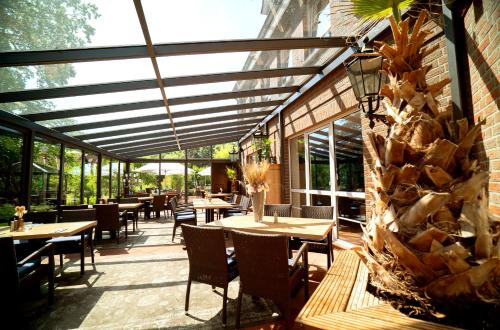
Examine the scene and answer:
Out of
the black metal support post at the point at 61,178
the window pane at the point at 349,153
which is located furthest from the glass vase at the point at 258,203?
the black metal support post at the point at 61,178

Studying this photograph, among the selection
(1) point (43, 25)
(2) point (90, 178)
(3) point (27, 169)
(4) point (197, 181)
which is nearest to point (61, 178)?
(3) point (27, 169)

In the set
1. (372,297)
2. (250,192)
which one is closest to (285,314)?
(372,297)

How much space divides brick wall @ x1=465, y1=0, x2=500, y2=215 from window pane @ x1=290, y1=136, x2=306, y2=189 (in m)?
3.60

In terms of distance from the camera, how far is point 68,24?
261 cm

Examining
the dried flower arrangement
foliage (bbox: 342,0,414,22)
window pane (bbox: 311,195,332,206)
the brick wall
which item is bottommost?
window pane (bbox: 311,195,332,206)

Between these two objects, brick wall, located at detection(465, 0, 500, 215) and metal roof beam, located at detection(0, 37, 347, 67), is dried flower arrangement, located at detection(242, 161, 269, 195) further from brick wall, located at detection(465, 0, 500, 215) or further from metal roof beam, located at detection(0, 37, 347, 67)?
brick wall, located at detection(465, 0, 500, 215)

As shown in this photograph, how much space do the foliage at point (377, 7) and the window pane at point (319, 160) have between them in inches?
115

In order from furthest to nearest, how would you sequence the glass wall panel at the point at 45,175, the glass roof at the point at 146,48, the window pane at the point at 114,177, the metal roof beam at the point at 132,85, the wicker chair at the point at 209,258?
the window pane at the point at 114,177, the glass wall panel at the point at 45,175, the metal roof beam at the point at 132,85, the glass roof at the point at 146,48, the wicker chair at the point at 209,258

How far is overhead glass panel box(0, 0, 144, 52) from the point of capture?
2389mm

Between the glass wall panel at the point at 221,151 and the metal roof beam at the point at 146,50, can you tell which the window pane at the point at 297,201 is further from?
the glass wall panel at the point at 221,151

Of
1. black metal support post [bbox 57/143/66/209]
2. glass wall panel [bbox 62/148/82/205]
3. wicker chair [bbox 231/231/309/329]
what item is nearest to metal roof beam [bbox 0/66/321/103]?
black metal support post [bbox 57/143/66/209]

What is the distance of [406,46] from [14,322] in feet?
11.2

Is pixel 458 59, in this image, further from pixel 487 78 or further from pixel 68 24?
pixel 68 24

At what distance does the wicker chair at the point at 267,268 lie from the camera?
1759 millimetres
